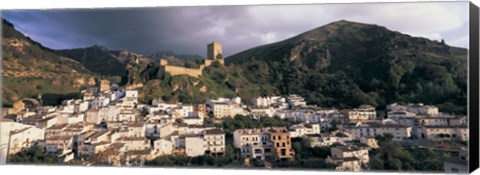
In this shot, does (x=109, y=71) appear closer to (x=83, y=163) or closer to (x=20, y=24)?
(x=20, y=24)

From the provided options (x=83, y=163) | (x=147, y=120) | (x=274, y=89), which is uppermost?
(x=274, y=89)

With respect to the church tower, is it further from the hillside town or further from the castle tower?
the hillside town

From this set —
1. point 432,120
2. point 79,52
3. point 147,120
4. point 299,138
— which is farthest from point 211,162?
point 79,52

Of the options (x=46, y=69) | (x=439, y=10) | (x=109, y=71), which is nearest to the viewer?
(x=439, y=10)

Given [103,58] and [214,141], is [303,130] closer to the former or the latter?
[214,141]

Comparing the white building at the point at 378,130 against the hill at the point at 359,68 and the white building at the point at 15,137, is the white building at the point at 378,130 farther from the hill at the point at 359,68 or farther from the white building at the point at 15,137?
the white building at the point at 15,137

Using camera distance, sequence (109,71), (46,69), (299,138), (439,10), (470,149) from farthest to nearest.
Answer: (109,71) < (46,69) < (299,138) < (439,10) < (470,149)

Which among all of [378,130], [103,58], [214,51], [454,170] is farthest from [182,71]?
[454,170]
